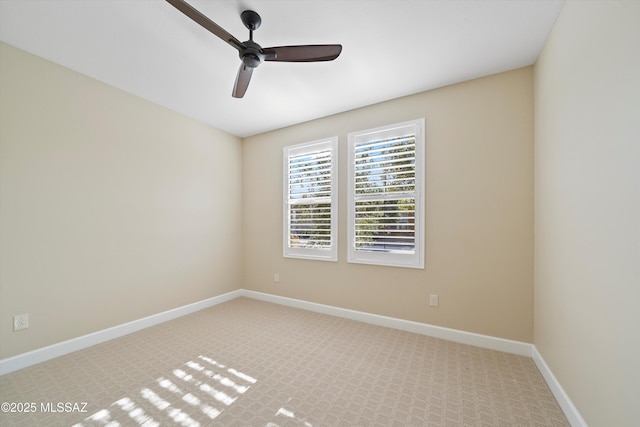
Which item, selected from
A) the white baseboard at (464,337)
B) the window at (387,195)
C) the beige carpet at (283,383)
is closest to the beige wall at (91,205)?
the beige carpet at (283,383)

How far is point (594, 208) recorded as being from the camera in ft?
4.42

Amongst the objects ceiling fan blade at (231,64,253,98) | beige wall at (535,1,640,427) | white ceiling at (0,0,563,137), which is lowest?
Result: beige wall at (535,1,640,427)

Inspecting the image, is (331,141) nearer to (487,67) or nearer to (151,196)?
(487,67)

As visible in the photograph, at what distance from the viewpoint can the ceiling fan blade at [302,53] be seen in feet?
5.57

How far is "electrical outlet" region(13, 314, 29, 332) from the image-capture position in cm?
211

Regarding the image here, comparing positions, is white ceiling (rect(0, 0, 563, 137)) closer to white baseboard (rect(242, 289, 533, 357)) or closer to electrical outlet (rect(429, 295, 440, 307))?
electrical outlet (rect(429, 295, 440, 307))

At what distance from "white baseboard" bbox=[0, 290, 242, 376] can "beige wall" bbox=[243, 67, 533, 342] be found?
6.78 ft

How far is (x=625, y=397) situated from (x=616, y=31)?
163 cm

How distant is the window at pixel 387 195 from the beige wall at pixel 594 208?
108 centimetres

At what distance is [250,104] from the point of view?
10.2 feet

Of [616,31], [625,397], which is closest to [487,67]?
[616,31]

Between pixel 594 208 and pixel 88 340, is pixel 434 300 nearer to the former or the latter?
pixel 594 208

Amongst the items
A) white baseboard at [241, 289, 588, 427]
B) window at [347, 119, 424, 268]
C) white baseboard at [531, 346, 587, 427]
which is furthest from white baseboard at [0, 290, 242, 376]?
white baseboard at [531, 346, 587, 427]

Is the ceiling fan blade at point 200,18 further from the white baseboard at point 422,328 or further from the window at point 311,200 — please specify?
the white baseboard at point 422,328
